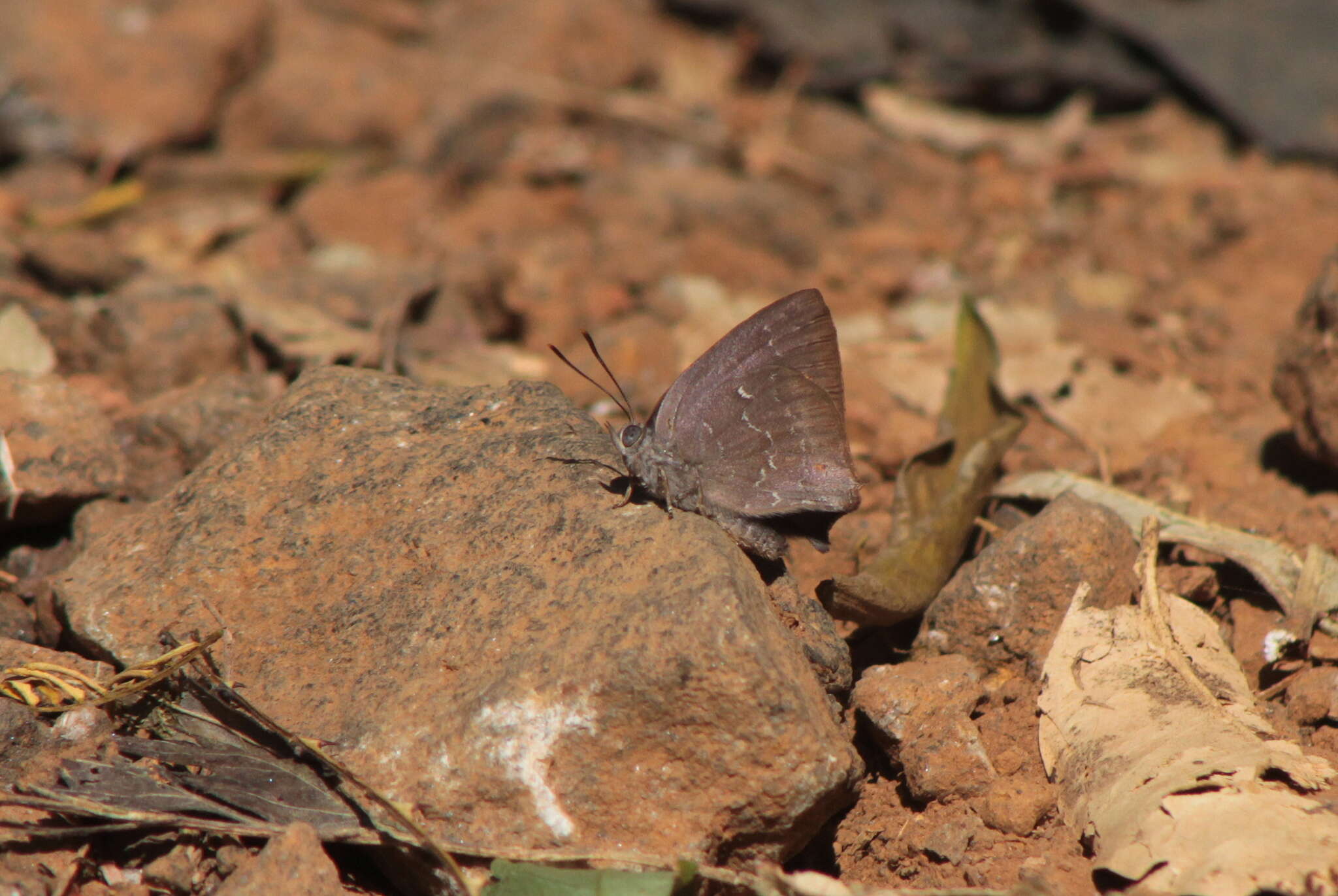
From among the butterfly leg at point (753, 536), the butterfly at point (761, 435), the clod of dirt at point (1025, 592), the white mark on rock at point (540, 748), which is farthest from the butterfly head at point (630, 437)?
the clod of dirt at point (1025, 592)

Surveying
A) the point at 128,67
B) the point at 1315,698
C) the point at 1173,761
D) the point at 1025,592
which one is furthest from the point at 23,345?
the point at 1315,698

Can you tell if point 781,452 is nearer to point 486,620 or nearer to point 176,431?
point 486,620

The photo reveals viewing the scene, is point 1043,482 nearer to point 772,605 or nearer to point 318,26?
point 772,605

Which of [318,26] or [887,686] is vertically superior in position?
[318,26]

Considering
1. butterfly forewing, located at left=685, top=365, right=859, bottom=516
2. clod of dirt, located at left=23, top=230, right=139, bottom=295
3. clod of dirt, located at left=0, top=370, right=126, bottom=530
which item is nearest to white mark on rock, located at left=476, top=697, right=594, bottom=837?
butterfly forewing, located at left=685, top=365, right=859, bottom=516

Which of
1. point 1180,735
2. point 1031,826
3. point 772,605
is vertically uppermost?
point 772,605

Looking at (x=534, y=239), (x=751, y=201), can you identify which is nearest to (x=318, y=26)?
(x=534, y=239)
